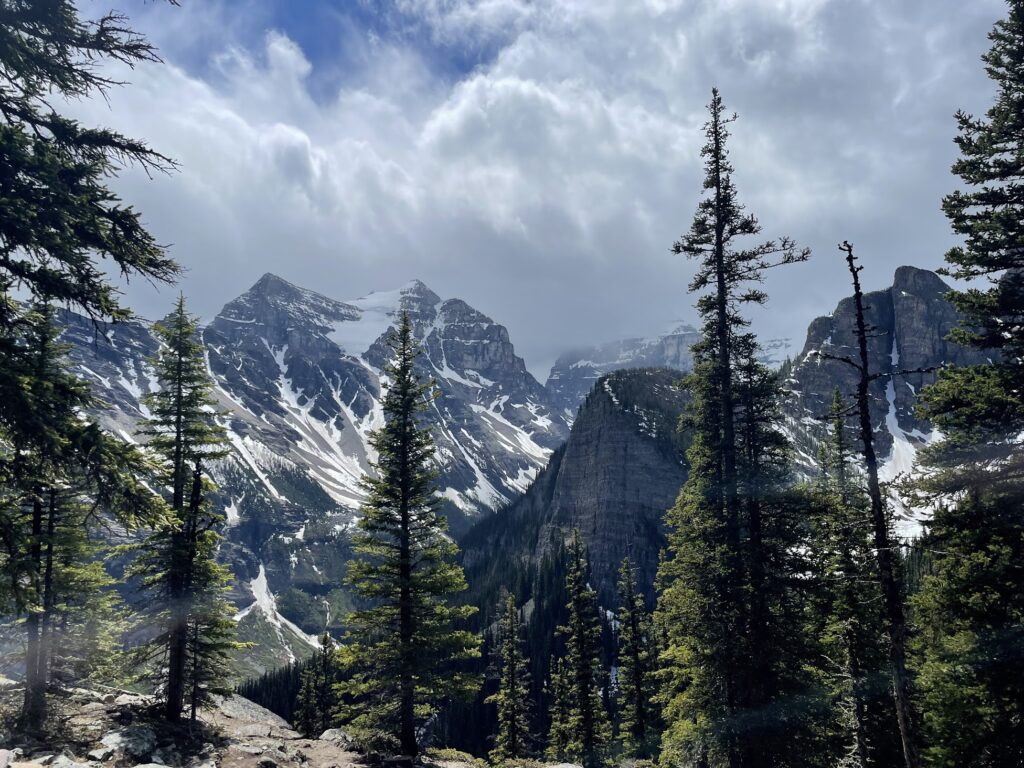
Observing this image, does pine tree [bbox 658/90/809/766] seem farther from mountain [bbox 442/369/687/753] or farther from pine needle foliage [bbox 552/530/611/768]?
mountain [bbox 442/369/687/753]

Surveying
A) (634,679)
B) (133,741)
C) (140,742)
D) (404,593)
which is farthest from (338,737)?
(634,679)

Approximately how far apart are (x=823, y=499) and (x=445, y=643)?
1321cm

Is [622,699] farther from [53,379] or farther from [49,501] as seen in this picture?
[53,379]

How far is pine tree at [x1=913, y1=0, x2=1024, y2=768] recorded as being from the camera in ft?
47.4

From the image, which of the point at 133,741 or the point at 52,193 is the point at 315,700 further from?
the point at 52,193

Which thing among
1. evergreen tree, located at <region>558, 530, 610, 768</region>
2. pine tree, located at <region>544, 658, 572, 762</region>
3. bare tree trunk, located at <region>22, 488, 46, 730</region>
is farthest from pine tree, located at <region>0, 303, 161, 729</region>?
pine tree, located at <region>544, 658, 572, 762</region>

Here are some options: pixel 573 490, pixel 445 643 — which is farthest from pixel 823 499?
pixel 573 490

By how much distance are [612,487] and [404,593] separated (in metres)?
150

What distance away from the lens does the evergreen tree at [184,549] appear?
21156 mm

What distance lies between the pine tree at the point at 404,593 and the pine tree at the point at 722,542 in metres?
7.54

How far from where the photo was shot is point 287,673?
4508 inches

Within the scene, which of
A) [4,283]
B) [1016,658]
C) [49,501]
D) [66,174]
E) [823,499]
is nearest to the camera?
[4,283]

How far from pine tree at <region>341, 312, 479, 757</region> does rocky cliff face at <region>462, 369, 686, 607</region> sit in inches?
4926

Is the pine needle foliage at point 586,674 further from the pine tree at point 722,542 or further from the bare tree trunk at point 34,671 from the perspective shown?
the bare tree trunk at point 34,671
